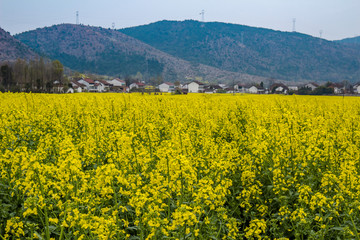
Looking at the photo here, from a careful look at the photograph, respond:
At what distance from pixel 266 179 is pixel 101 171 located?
12.5ft

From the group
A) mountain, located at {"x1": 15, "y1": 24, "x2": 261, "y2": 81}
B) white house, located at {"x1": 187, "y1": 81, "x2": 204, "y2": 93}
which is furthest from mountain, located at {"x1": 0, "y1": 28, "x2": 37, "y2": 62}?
white house, located at {"x1": 187, "y1": 81, "x2": 204, "y2": 93}

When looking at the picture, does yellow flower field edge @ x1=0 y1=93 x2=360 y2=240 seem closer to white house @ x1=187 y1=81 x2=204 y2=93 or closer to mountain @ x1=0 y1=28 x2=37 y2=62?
white house @ x1=187 y1=81 x2=204 y2=93

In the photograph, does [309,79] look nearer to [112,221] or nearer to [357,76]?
[357,76]

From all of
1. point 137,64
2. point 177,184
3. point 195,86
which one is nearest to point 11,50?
point 137,64

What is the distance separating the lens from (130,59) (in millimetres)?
179500

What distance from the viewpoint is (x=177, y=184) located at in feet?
12.7

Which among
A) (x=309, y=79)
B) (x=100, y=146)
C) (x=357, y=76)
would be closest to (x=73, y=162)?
(x=100, y=146)

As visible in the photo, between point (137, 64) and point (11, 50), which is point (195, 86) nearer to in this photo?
point (137, 64)

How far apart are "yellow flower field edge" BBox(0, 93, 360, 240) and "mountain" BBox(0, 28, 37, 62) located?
153 m

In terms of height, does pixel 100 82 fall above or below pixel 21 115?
above

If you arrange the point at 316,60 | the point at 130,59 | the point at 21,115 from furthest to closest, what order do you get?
the point at 316,60 → the point at 130,59 → the point at 21,115

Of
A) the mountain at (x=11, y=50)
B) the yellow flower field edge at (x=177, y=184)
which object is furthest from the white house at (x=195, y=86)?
the yellow flower field edge at (x=177, y=184)

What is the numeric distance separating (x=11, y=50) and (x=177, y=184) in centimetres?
16791

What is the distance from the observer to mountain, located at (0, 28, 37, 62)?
139125 mm
